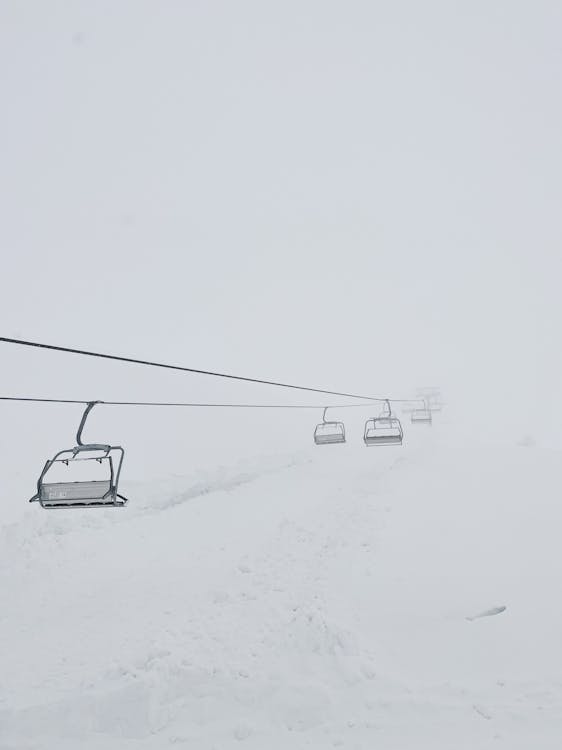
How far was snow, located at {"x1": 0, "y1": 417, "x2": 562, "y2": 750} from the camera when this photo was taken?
18.2 feet

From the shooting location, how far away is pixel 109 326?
91125mm

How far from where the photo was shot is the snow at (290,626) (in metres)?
5.55

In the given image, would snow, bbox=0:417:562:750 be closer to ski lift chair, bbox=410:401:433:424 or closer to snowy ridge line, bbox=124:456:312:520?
snowy ridge line, bbox=124:456:312:520

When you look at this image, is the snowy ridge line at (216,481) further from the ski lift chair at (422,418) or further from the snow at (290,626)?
the ski lift chair at (422,418)

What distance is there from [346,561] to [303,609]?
83.7 inches

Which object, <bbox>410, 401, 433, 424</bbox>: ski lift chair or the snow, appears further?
<bbox>410, 401, 433, 424</bbox>: ski lift chair

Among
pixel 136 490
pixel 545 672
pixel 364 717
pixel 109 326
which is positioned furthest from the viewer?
pixel 109 326

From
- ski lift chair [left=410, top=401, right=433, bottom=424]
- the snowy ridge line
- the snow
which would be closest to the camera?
the snow

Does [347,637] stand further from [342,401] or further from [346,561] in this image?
[342,401]

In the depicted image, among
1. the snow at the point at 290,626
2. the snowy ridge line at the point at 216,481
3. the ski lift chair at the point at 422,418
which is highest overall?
the ski lift chair at the point at 422,418

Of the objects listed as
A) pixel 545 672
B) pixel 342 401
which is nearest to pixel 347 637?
pixel 545 672

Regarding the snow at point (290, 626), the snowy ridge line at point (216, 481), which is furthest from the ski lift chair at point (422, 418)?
the snow at point (290, 626)

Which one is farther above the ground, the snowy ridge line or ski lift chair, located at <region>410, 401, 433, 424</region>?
ski lift chair, located at <region>410, 401, 433, 424</region>

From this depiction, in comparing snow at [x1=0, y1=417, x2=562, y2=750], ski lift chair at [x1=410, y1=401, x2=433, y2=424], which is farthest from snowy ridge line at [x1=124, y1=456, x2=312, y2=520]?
ski lift chair at [x1=410, y1=401, x2=433, y2=424]
